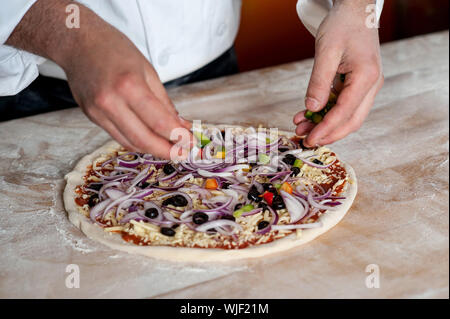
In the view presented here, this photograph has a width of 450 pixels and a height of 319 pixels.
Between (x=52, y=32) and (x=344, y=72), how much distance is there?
1.08 m

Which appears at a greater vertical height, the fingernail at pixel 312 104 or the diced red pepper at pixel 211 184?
the fingernail at pixel 312 104

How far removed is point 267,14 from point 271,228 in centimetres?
285

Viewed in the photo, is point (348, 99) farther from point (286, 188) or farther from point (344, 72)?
point (286, 188)

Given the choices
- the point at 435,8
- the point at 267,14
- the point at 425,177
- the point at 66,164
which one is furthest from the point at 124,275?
the point at 435,8

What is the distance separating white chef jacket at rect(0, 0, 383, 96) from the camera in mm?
2115

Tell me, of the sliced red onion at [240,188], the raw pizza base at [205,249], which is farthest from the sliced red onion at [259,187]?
the raw pizza base at [205,249]

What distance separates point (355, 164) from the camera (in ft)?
7.43

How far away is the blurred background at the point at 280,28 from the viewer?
4215 millimetres

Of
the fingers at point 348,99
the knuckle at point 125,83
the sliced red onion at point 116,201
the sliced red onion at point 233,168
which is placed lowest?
the sliced red onion at point 233,168

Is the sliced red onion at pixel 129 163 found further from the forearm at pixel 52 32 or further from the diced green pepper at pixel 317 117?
the diced green pepper at pixel 317 117

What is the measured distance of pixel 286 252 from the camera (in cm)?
176

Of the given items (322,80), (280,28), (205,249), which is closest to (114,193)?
(205,249)

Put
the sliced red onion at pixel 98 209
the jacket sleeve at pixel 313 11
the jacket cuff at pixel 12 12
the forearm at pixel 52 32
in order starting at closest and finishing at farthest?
the forearm at pixel 52 32 < the jacket cuff at pixel 12 12 < the sliced red onion at pixel 98 209 < the jacket sleeve at pixel 313 11

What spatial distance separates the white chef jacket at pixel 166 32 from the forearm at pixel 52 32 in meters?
0.22
